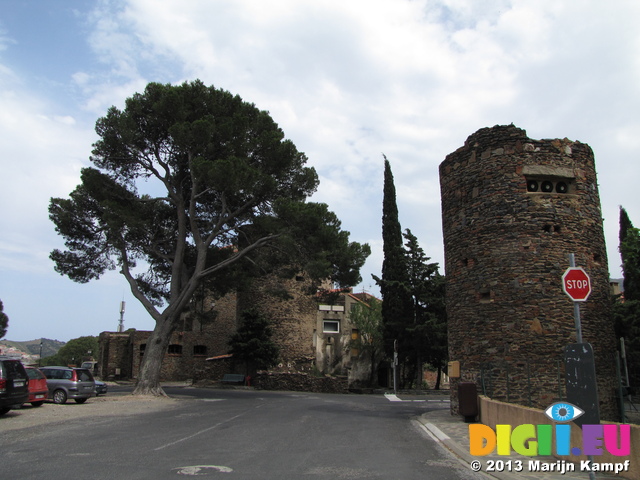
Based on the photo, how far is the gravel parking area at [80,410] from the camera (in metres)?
12.8

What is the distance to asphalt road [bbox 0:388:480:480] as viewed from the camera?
7062 mm

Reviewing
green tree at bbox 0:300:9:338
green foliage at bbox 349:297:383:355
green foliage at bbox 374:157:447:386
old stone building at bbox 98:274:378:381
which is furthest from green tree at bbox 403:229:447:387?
green tree at bbox 0:300:9:338

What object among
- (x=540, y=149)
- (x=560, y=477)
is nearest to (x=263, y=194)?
(x=540, y=149)

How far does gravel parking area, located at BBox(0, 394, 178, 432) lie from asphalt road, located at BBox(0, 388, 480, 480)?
0.91 metres

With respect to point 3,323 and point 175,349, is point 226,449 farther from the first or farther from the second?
point 3,323

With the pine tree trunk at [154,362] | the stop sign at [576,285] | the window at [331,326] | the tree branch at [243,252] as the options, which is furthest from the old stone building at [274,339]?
the stop sign at [576,285]

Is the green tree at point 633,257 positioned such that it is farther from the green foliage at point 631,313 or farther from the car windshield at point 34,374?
the car windshield at point 34,374

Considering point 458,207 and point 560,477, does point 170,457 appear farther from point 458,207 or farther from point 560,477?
point 458,207

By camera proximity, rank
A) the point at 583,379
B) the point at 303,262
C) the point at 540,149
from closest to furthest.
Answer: the point at 583,379, the point at 540,149, the point at 303,262

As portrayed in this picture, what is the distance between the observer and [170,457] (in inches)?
318

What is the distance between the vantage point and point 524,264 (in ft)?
45.7

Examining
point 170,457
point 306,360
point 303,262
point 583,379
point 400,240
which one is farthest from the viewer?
point 306,360

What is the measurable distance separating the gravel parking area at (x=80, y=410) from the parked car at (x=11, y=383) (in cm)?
43

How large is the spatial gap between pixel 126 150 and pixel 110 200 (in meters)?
2.51
